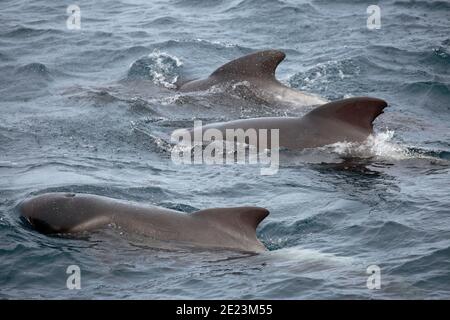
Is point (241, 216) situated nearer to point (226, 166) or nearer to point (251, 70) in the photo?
point (226, 166)

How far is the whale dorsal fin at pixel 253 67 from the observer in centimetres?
1689

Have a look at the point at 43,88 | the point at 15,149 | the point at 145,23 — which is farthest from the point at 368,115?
the point at 145,23

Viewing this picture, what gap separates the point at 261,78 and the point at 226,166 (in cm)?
403

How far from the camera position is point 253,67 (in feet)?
56.3

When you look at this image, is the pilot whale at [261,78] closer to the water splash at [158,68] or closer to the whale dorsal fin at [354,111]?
the water splash at [158,68]

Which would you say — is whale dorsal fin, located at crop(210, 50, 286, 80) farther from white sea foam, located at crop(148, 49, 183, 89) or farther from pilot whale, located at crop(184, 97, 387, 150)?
pilot whale, located at crop(184, 97, 387, 150)

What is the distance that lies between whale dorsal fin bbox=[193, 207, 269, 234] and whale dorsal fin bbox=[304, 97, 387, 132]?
4139mm

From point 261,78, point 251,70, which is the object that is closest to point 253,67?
point 251,70

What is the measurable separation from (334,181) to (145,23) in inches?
550

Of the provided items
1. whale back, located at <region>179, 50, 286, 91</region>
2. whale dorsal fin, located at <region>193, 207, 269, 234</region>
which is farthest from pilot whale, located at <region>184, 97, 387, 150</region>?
whale dorsal fin, located at <region>193, 207, 269, 234</region>

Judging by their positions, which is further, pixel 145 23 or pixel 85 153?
pixel 145 23

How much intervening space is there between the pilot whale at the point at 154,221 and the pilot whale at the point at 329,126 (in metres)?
3.99
